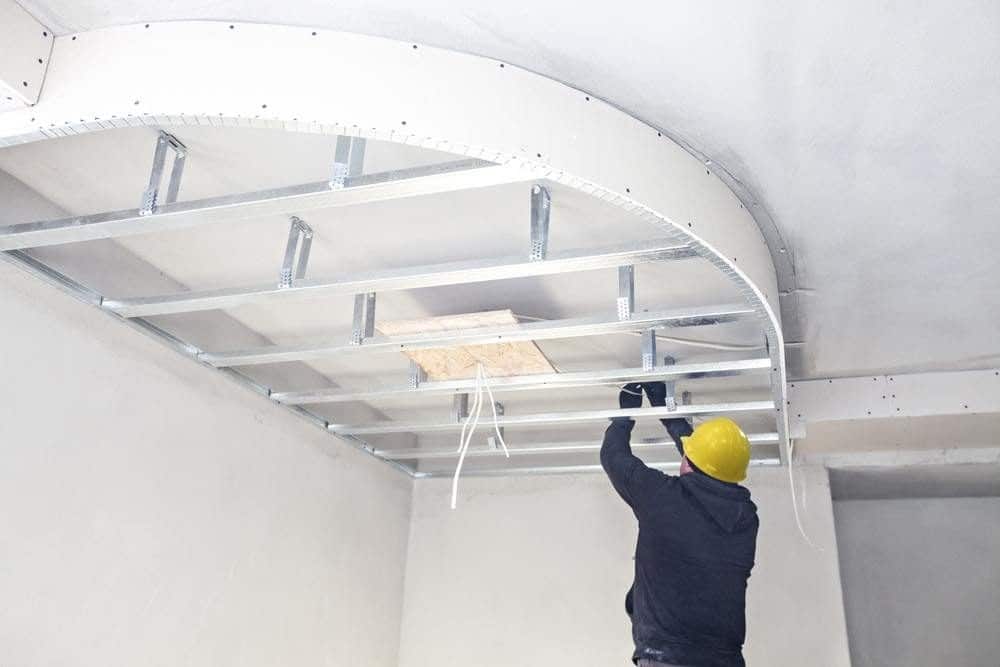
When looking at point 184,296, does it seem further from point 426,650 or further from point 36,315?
point 426,650

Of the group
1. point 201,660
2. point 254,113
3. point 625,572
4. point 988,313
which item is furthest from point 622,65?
point 625,572

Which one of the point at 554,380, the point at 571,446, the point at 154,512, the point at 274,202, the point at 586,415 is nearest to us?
the point at 274,202

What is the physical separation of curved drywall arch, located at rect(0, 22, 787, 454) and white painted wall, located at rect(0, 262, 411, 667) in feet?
3.23

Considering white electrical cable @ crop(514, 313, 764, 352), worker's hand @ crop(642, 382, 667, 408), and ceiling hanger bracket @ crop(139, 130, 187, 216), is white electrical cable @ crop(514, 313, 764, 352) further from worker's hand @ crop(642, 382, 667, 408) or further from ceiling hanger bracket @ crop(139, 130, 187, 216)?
ceiling hanger bracket @ crop(139, 130, 187, 216)

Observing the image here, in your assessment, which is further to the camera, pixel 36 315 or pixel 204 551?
pixel 204 551

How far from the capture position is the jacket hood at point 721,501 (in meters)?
2.79

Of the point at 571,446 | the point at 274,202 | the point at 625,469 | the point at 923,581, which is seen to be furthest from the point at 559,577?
the point at 274,202

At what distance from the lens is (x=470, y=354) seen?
10.9 feet

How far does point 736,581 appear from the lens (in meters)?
2.82

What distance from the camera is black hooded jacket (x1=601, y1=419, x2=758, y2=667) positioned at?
2.72m

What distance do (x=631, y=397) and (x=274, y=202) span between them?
192cm

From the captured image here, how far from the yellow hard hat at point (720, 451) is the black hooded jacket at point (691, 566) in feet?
0.23

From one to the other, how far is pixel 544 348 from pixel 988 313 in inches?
72.0

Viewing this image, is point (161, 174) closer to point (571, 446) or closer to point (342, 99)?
point (342, 99)
